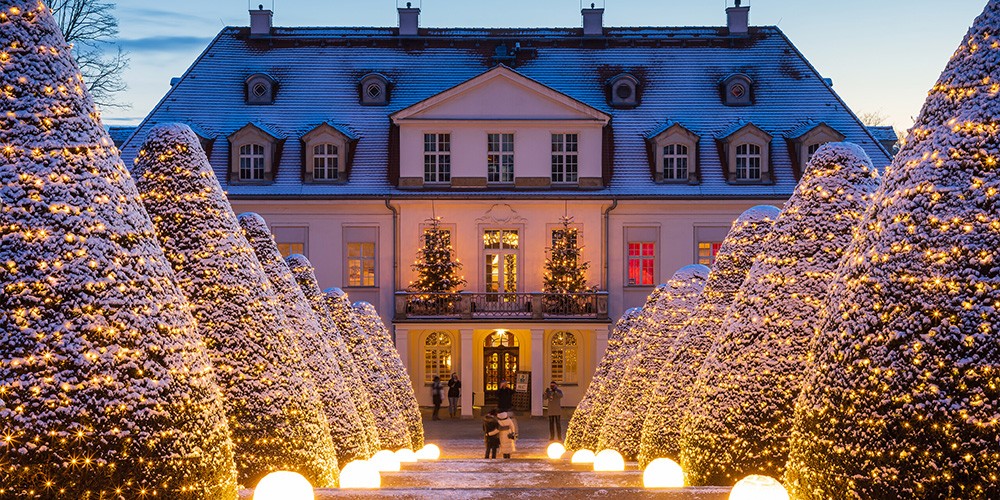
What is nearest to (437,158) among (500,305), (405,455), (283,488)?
(500,305)

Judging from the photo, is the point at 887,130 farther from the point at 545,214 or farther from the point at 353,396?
the point at 353,396

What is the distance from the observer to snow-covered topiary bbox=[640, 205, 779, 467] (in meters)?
12.6

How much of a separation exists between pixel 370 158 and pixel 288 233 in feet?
11.7

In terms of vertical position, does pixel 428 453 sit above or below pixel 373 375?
below

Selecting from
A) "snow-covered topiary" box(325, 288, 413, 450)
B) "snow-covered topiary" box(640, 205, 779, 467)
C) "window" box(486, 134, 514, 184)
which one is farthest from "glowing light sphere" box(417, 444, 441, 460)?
"window" box(486, 134, 514, 184)

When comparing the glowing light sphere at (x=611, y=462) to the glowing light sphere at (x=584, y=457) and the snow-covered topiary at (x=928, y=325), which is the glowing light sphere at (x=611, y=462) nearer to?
the glowing light sphere at (x=584, y=457)

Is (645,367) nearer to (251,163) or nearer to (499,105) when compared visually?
(499,105)

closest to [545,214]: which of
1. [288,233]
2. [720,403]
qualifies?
[288,233]

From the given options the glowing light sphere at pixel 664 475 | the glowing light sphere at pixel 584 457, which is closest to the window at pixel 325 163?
the glowing light sphere at pixel 584 457

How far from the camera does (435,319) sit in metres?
38.3

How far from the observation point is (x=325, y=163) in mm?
40219

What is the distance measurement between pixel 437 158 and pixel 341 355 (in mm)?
25626

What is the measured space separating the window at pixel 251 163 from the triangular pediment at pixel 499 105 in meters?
4.56

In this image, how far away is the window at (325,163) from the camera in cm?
4022
